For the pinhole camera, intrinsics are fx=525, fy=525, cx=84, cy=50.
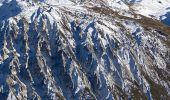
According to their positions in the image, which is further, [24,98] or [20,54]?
[20,54]

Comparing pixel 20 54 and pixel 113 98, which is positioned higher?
pixel 20 54

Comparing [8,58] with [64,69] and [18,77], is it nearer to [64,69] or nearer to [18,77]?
[18,77]

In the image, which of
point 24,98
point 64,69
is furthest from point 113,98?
point 24,98

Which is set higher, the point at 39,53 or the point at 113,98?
the point at 39,53

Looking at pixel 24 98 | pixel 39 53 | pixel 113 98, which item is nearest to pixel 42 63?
pixel 39 53

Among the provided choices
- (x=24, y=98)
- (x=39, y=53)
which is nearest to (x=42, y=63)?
(x=39, y=53)

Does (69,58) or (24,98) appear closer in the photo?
(24,98)

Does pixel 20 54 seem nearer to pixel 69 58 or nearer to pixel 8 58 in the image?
pixel 8 58

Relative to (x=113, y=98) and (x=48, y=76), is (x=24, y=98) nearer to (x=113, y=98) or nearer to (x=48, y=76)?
(x=48, y=76)
